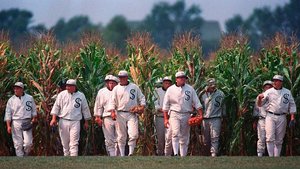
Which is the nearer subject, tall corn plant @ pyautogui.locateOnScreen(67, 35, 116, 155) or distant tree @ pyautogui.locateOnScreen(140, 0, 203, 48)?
tall corn plant @ pyautogui.locateOnScreen(67, 35, 116, 155)

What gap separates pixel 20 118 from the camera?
24141 mm

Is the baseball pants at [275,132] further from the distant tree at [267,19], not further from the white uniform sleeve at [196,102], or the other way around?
the distant tree at [267,19]

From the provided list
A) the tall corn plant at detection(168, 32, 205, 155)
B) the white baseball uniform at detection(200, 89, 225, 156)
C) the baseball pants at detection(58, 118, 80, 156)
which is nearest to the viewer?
the baseball pants at detection(58, 118, 80, 156)

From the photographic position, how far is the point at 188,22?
73938 millimetres

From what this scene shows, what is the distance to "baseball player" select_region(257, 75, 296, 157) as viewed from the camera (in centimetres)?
2347

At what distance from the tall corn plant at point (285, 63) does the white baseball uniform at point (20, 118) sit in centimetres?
553

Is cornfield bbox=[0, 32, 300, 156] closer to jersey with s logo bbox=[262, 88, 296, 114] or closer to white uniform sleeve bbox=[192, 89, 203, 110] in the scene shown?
jersey with s logo bbox=[262, 88, 296, 114]

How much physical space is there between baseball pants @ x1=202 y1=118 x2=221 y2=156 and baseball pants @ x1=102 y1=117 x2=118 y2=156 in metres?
2.09

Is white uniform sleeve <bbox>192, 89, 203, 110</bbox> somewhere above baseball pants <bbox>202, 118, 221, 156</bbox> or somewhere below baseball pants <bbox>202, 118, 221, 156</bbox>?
above

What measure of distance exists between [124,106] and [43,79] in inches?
100.0

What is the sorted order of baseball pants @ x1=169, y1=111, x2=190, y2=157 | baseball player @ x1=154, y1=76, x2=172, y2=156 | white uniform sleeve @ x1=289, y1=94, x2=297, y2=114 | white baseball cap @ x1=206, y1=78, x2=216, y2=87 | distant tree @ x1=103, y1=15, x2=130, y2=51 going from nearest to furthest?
baseball pants @ x1=169, y1=111, x2=190, y2=157, white uniform sleeve @ x1=289, y1=94, x2=297, y2=114, white baseball cap @ x1=206, y1=78, x2=216, y2=87, baseball player @ x1=154, y1=76, x2=172, y2=156, distant tree @ x1=103, y1=15, x2=130, y2=51

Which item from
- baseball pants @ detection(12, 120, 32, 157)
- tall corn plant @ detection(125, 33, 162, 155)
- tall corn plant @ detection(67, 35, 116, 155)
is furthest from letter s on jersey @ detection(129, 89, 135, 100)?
baseball pants @ detection(12, 120, 32, 157)

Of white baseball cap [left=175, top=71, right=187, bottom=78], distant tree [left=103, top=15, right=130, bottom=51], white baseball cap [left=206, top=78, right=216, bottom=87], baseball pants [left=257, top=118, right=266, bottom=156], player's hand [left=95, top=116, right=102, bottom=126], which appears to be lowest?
baseball pants [left=257, top=118, right=266, bottom=156]

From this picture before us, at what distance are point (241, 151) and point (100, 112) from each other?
3379mm
